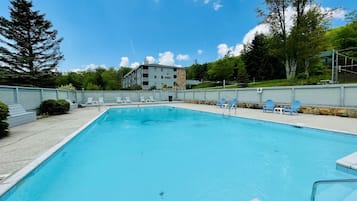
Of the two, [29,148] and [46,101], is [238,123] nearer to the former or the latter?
[29,148]

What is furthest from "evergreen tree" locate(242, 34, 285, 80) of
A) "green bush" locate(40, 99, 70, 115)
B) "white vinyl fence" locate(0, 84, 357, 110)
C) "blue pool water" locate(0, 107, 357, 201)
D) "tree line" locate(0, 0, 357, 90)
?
"green bush" locate(40, 99, 70, 115)

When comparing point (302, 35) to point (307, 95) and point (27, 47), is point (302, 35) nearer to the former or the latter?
point (307, 95)

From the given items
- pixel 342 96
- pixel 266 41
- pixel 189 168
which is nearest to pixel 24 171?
pixel 189 168

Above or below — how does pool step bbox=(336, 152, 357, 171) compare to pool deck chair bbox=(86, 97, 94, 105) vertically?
below

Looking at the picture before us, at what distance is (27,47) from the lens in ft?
71.0

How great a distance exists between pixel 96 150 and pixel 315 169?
17.9 ft

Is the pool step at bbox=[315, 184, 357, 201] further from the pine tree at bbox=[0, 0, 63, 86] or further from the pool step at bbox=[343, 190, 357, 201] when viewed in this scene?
the pine tree at bbox=[0, 0, 63, 86]

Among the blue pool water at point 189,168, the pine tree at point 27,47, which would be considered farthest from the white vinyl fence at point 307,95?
the pine tree at point 27,47

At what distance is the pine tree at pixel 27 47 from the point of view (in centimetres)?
2058

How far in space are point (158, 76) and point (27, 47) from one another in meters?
24.2

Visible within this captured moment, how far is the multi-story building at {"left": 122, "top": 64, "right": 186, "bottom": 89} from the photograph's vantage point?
3987 cm

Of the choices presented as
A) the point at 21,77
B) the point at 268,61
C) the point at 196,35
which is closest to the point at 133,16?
the point at 196,35

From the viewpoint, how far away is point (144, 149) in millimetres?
5254

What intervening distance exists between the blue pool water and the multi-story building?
32.8 meters
